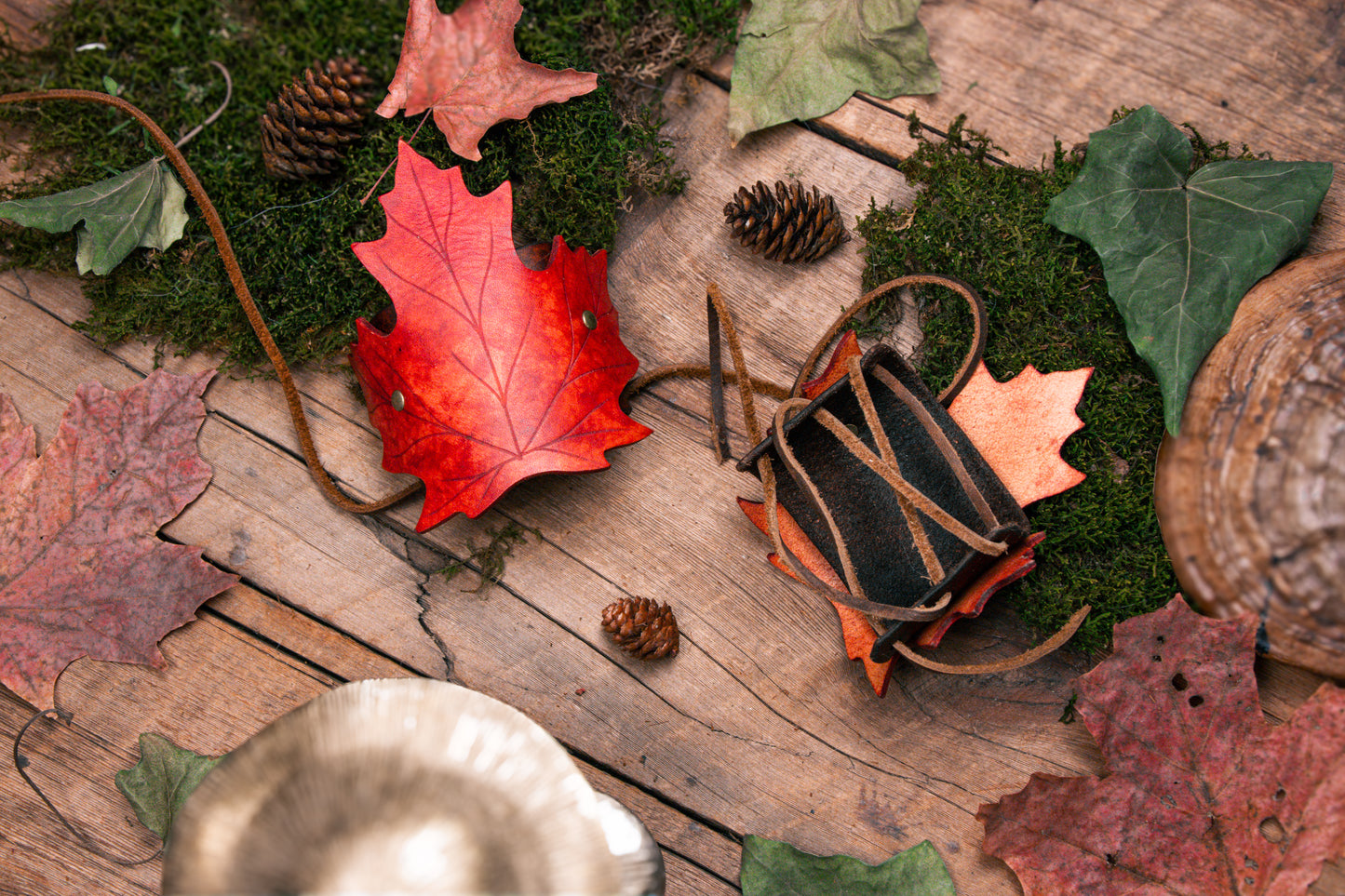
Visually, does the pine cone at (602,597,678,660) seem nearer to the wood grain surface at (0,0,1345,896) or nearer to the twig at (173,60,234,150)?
the wood grain surface at (0,0,1345,896)

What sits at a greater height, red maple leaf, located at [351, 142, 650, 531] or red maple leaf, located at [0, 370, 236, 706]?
red maple leaf, located at [351, 142, 650, 531]

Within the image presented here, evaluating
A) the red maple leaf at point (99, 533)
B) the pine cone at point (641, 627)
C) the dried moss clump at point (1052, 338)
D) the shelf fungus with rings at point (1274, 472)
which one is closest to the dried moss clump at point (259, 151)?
the red maple leaf at point (99, 533)

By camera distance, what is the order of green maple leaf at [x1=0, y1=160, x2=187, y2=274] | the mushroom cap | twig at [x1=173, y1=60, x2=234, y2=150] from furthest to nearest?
twig at [x1=173, y1=60, x2=234, y2=150]
green maple leaf at [x1=0, y1=160, x2=187, y2=274]
the mushroom cap

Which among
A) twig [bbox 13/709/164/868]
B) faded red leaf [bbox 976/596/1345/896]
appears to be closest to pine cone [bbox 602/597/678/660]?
faded red leaf [bbox 976/596/1345/896]

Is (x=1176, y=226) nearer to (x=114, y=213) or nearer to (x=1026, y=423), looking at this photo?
(x=1026, y=423)

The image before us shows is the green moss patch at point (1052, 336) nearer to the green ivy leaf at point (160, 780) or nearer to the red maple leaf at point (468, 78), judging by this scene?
the red maple leaf at point (468, 78)

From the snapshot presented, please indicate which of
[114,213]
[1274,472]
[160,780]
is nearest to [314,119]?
[114,213]

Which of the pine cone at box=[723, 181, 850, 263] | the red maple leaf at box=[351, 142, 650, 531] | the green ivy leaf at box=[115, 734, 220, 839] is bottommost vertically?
the green ivy leaf at box=[115, 734, 220, 839]
